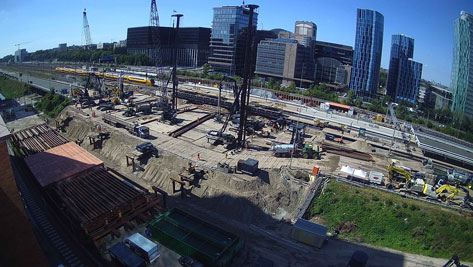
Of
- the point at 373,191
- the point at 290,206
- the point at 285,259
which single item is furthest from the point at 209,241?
the point at 373,191

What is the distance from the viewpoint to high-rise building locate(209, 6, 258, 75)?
111938mm

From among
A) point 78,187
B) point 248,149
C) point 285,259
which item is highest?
point 248,149

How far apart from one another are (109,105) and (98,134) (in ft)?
48.9

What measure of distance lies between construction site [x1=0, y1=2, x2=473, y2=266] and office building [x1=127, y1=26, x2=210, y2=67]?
8888cm

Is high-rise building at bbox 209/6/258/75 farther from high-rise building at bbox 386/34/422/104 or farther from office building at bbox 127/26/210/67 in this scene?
high-rise building at bbox 386/34/422/104

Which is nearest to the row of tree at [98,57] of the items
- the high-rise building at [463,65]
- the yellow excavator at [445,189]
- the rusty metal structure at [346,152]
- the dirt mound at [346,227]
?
the rusty metal structure at [346,152]

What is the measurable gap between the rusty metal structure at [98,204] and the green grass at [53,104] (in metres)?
41.0

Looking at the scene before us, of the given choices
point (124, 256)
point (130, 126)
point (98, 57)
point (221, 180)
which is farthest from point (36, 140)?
point (98, 57)

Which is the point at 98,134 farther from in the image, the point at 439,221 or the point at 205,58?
the point at 205,58

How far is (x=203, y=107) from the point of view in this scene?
61625mm

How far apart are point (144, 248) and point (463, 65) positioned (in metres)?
94.7

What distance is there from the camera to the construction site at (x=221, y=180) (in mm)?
22734

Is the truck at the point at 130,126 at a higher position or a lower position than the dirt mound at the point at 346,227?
higher

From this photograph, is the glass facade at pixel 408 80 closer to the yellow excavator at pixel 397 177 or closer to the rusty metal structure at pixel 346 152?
the rusty metal structure at pixel 346 152
